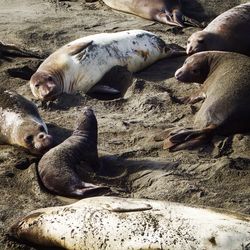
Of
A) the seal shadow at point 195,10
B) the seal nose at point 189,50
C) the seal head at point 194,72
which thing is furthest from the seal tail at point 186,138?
the seal shadow at point 195,10

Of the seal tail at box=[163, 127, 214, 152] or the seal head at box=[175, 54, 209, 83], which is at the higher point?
the seal tail at box=[163, 127, 214, 152]

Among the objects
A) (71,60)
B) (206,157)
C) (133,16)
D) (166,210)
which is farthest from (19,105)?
(133,16)

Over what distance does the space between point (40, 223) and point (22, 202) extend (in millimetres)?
A: 543

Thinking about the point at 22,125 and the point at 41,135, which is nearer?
the point at 41,135

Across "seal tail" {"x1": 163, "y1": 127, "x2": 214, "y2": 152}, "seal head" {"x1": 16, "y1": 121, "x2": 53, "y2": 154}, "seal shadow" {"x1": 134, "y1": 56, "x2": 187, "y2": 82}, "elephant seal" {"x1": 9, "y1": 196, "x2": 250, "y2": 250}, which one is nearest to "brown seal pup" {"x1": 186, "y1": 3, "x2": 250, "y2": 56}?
"seal shadow" {"x1": 134, "y1": 56, "x2": 187, "y2": 82}

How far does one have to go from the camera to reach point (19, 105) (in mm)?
6598

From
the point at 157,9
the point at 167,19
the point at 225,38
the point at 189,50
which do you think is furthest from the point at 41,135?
the point at 157,9

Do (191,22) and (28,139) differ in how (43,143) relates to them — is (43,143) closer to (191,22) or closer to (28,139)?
(28,139)

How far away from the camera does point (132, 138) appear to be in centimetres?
623

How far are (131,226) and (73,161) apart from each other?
4.29 feet

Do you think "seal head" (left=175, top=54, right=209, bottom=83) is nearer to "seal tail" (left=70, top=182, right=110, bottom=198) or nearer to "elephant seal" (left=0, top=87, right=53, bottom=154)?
"elephant seal" (left=0, top=87, right=53, bottom=154)

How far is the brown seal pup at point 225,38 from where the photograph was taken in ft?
26.7

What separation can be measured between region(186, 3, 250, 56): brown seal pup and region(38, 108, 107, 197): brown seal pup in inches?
96.5

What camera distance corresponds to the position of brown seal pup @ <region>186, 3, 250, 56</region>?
8148 millimetres
